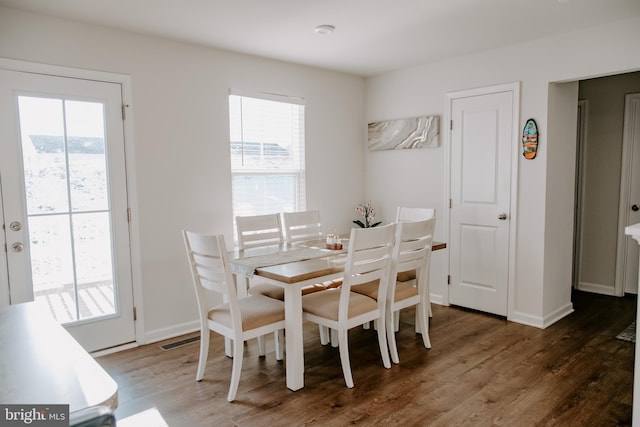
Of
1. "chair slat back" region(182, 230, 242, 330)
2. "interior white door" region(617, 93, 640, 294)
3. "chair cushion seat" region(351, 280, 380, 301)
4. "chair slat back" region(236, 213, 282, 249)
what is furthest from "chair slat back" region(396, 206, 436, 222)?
"interior white door" region(617, 93, 640, 294)

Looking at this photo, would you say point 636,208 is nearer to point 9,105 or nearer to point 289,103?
point 289,103

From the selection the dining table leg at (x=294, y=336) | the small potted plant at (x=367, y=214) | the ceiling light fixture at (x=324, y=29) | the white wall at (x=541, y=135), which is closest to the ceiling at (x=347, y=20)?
the ceiling light fixture at (x=324, y=29)

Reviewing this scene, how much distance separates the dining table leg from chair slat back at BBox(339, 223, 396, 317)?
278 mm

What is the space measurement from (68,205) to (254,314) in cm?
160

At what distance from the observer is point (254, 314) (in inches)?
107

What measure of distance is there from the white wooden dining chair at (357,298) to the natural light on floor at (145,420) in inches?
40.8

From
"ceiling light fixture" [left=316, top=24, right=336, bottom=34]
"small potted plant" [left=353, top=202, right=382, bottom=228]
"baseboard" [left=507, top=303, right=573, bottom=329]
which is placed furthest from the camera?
"small potted plant" [left=353, top=202, right=382, bottom=228]

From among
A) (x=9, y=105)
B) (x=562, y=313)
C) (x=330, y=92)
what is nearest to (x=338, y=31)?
(x=330, y=92)

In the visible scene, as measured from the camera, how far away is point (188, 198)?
3.73 m

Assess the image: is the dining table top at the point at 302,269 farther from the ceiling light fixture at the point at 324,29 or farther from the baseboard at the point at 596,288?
the baseboard at the point at 596,288

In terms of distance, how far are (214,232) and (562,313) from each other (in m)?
3.28

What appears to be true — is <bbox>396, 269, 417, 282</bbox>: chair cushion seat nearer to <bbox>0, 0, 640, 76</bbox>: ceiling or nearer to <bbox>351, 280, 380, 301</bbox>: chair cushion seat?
<bbox>351, 280, 380, 301</bbox>: chair cushion seat

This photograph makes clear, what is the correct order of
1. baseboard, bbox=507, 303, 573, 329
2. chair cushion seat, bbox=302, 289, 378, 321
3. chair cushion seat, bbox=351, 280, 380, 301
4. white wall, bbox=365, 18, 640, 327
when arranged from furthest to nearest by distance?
baseboard, bbox=507, 303, 573, 329, white wall, bbox=365, 18, 640, 327, chair cushion seat, bbox=351, 280, 380, 301, chair cushion seat, bbox=302, 289, 378, 321

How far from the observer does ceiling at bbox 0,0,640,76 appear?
2855mm
